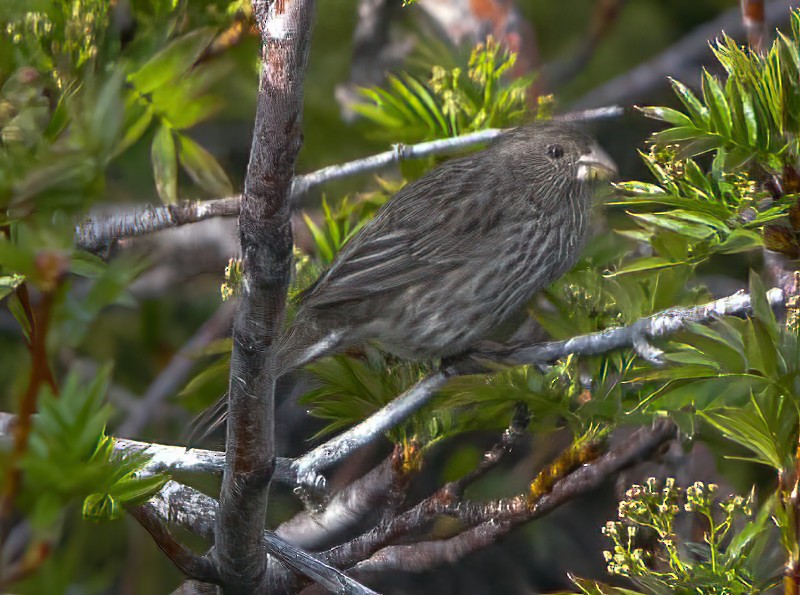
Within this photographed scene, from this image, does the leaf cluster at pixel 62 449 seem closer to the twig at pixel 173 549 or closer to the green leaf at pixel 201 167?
the twig at pixel 173 549

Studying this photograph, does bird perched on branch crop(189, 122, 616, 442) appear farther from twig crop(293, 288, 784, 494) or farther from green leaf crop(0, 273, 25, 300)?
green leaf crop(0, 273, 25, 300)

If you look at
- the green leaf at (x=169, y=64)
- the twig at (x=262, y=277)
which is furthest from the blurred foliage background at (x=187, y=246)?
the twig at (x=262, y=277)

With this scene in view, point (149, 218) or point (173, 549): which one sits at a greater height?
point (149, 218)

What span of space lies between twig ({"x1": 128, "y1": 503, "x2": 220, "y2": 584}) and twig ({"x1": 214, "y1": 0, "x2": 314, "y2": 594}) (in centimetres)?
3

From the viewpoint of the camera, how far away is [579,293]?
1.30m

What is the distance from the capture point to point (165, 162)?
1391 mm

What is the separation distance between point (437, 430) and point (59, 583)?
0.69m

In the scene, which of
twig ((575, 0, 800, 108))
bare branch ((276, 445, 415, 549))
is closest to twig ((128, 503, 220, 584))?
bare branch ((276, 445, 415, 549))

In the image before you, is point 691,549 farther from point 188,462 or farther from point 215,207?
point 215,207

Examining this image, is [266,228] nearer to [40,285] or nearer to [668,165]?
[40,285]

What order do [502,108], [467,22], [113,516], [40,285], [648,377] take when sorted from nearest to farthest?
[40,285] < [113,516] < [648,377] < [502,108] < [467,22]

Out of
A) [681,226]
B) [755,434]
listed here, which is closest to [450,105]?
[681,226]

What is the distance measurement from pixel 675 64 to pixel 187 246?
5.88 feet

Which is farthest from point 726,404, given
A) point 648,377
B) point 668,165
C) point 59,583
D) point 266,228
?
point 59,583
